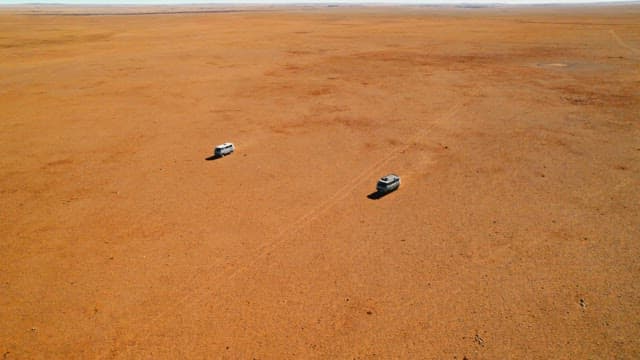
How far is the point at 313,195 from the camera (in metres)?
14.0

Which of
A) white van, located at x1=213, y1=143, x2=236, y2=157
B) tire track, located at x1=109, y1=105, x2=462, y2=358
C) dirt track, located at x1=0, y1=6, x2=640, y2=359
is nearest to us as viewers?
dirt track, located at x1=0, y1=6, x2=640, y2=359

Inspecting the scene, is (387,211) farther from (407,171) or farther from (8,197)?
(8,197)

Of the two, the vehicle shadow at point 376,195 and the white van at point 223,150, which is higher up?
the white van at point 223,150

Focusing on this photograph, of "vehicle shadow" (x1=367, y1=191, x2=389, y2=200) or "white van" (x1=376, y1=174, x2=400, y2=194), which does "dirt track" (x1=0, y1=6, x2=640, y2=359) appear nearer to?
"vehicle shadow" (x1=367, y1=191, x2=389, y2=200)

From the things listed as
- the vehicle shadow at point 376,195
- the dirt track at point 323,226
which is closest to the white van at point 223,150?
the dirt track at point 323,226

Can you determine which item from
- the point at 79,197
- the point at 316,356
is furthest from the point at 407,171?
the point at 79,197

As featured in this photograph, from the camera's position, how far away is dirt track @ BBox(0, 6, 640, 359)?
8586 mm

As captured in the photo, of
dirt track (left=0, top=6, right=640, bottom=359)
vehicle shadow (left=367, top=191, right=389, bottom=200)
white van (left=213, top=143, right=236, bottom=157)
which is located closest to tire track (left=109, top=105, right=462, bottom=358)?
dirt track (left=0, top=6, right=640, bottom=359)

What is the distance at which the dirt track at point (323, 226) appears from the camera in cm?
859

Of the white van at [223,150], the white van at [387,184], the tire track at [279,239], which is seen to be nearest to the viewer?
the tire track at [279,239]

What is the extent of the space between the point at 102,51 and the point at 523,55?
44447 mm

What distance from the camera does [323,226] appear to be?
12.2 metres

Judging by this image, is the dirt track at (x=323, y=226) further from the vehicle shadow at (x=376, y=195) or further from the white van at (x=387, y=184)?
the white van at (x=387, y=184)

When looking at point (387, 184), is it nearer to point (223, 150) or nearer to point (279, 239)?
point (279, 239)
